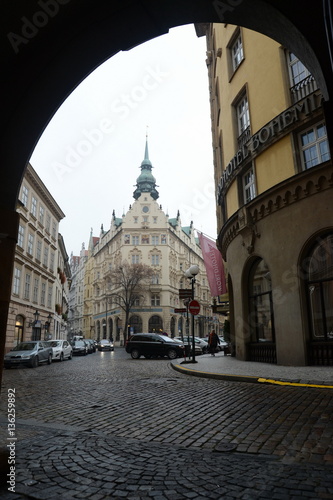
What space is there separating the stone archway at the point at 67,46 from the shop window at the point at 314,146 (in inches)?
404

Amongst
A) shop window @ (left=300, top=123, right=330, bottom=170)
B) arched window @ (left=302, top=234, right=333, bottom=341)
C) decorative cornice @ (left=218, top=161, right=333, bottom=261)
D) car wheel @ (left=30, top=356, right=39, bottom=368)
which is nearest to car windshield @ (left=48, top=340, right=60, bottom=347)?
car wheel @ (left=30, top=356, right=39, bottom=368)

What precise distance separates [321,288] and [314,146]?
16.8ft

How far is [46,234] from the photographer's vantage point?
39.3 metres

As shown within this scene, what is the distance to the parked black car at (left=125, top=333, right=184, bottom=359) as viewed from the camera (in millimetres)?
25609

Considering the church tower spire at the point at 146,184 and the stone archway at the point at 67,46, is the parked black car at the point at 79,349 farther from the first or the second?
the church tower spire at the point at 146,184

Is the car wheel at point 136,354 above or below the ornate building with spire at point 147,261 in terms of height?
below

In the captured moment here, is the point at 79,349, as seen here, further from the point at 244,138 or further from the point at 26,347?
the point at 244,138

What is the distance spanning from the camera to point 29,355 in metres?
20.5

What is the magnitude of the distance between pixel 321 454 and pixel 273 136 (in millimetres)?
12977

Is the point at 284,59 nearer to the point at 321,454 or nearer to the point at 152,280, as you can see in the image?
the point at 321,454

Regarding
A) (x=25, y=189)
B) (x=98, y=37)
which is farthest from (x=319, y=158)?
(x=25, y=189)

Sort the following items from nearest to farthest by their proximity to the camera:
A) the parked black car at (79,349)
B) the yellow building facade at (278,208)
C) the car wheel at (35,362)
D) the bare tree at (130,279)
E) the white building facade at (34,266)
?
the yellow building facade at (278,208) → the car wheel at (35,362) → the white building facade at (34,266) → the parked black car at (79,349) → the bare tree at (130,279)

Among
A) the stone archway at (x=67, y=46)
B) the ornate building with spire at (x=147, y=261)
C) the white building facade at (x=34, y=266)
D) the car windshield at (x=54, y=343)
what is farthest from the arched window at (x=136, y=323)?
the stone archway at (x=67, y=46)

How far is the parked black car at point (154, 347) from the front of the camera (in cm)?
2561
